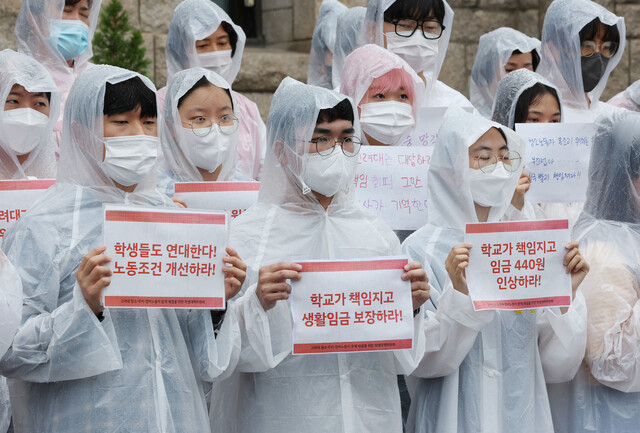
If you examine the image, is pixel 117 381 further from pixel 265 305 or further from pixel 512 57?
pixel 512 57

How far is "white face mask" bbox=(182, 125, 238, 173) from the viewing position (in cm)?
506

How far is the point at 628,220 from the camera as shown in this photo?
4.59m

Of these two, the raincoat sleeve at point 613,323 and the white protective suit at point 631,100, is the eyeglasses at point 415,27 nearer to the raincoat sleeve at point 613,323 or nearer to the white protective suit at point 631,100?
the white protective suit at point 631,100

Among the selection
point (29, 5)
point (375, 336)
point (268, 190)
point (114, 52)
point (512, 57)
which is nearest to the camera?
point (375, 336)

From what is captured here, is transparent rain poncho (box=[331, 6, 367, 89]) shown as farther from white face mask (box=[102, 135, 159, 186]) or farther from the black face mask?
white face mask (box=[102, 135, 159, 186])

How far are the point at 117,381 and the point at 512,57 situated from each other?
425cm

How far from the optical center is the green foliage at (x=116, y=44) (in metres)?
7.80

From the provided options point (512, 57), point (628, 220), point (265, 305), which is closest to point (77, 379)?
point (265, 305)

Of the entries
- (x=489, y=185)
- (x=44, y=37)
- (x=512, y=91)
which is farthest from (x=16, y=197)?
(x=512, y=91)

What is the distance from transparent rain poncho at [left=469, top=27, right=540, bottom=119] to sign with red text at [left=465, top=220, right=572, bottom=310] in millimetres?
2948

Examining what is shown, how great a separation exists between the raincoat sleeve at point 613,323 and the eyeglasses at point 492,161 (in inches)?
19.6

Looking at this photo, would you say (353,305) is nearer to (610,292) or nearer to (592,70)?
(610,292)

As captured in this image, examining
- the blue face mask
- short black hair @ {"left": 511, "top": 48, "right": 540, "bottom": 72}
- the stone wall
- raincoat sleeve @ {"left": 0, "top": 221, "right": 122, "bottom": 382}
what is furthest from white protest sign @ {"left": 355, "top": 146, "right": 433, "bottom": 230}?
the stone wall

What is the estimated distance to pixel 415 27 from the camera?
6328 millimetres
